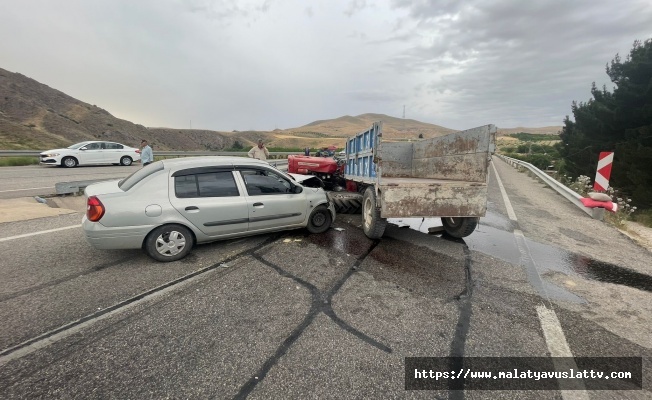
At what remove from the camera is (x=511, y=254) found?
492 cm

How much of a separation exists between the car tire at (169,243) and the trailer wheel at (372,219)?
2862mm

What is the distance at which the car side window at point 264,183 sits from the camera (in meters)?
4.94

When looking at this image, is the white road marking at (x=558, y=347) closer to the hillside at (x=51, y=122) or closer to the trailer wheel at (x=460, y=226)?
the trailer wheel at (x=460, y=226)

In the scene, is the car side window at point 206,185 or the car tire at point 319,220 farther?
the car tire at point 319,220

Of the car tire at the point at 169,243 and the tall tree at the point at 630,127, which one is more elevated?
the tall tree at the point at 630,127

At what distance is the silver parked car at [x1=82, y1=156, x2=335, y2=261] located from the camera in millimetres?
3996

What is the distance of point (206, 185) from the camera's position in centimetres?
461

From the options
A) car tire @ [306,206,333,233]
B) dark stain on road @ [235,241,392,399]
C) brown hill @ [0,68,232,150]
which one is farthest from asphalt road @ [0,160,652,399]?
Answer: brown hill @ [0,68,232,150]

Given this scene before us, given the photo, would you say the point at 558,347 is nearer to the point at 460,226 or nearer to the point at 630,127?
the point at 460,226

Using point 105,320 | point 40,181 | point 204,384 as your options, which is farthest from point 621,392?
point 40,181

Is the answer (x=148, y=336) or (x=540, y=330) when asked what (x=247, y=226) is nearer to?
(x=148, y=336)

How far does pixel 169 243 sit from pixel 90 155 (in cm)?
1758

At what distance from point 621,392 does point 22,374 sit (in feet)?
14.3

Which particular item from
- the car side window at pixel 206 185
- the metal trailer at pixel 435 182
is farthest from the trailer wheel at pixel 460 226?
the car side window at pixel 206 185
